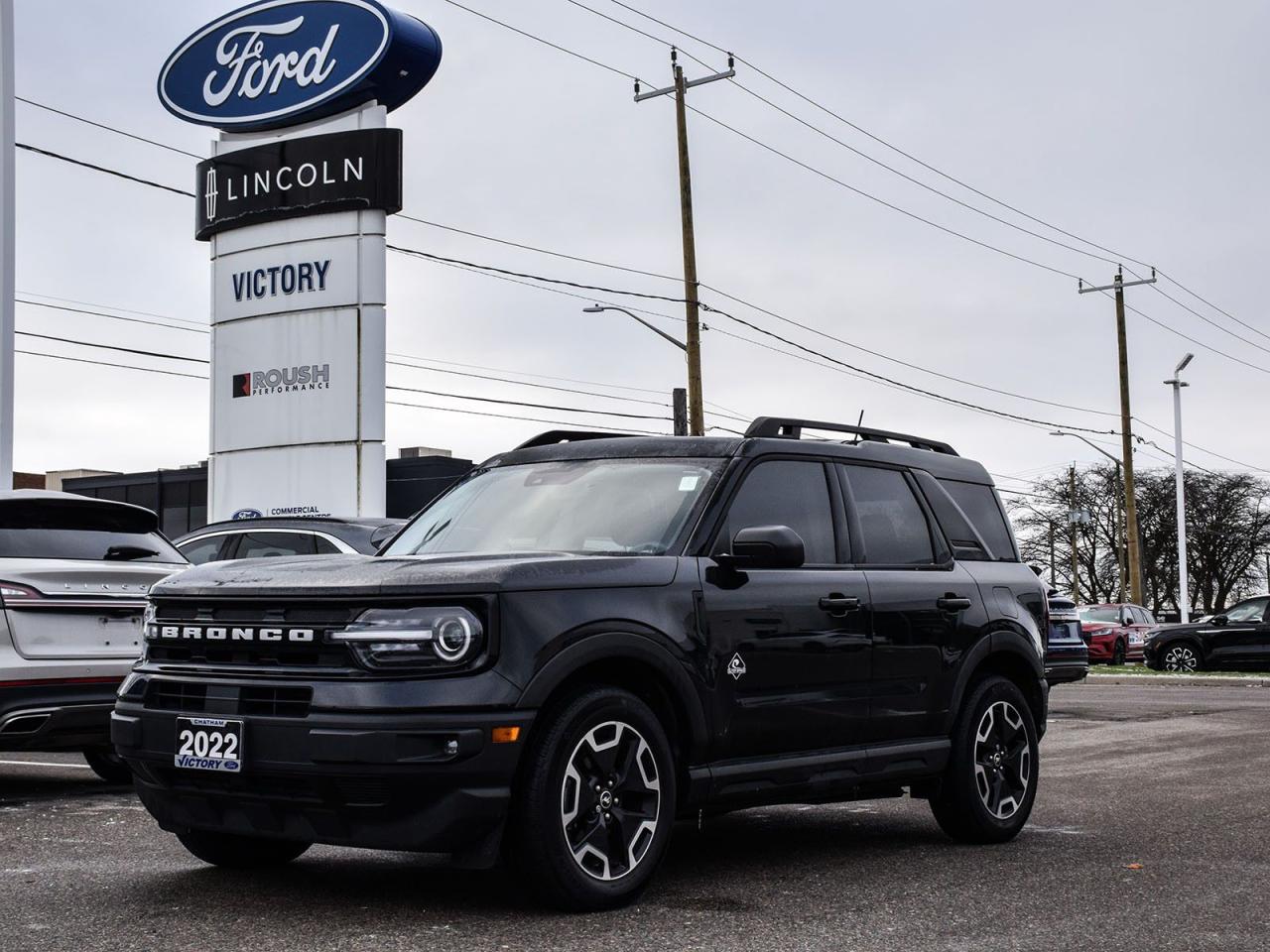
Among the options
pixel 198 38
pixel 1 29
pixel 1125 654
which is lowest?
pixel 1125 654

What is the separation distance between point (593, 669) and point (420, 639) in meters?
0.74

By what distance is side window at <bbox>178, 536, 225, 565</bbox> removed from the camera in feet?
44.1

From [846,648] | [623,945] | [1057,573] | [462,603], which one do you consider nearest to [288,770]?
[462,603]

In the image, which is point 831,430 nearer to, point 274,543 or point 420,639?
point 420,639

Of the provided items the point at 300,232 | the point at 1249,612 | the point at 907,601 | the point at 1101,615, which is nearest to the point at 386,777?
the point at 907,601

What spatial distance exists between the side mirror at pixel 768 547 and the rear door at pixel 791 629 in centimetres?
18

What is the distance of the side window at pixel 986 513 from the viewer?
8.45 m

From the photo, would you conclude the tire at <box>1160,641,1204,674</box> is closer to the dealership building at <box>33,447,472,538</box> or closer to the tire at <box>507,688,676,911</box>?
the dealership building at <box>33,447,472,538</box>

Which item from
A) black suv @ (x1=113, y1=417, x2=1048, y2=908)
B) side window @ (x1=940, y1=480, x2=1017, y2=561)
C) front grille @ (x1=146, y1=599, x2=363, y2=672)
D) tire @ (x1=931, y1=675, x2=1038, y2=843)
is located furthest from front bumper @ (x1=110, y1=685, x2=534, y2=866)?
side window @ (x1=940, y1=480, x2=1017, y2=561)

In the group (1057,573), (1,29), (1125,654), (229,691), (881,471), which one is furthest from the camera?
(1057,573)

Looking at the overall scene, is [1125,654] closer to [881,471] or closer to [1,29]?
[1,29]

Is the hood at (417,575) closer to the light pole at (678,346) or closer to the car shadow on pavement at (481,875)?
the car shadow on pavement at (481,875)

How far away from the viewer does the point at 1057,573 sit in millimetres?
89375

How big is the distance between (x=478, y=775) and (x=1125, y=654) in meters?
37.2
